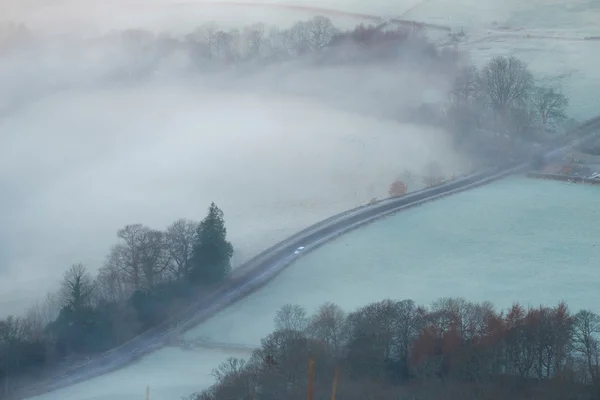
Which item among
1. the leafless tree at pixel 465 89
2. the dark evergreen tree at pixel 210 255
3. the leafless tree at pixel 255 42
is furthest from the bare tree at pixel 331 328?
the leafless tree at pixel 255 42

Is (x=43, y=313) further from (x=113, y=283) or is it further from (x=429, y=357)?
(x=429, y=357)

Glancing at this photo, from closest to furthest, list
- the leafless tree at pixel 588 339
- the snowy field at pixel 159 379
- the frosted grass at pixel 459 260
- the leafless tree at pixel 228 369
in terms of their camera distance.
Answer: the leafless tree at pixel 588 339
the leafless tree at pixel 228 369
the snowy field at pixel 159 379
the frosted grass at pixel 459 260

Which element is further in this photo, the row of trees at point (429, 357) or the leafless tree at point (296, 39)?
the leafless tree at point (296, 39)

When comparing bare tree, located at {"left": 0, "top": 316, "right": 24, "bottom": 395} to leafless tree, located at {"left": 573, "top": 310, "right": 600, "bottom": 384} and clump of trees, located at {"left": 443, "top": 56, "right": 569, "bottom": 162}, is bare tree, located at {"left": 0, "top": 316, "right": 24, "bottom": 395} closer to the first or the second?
leafless tree, located at {"left": 573, "top": 310, "right": 600, "bottom": 384}

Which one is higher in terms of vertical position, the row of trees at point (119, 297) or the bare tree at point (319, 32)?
the bare tree at point (319, 32)

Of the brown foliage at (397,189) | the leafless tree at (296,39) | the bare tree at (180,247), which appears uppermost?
the leafless tree at (296,39)

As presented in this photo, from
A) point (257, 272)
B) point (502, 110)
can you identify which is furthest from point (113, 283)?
point (502, 110)

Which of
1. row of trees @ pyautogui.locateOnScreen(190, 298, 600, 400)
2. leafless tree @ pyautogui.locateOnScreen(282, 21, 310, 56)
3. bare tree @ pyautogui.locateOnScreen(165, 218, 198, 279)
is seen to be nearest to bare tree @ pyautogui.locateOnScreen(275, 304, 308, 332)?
row of trees @ pyautogui.locateOnScreen(190, 298, 600, 400)

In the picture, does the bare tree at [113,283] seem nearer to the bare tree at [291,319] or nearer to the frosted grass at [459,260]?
the frosted grass at [459,260]
